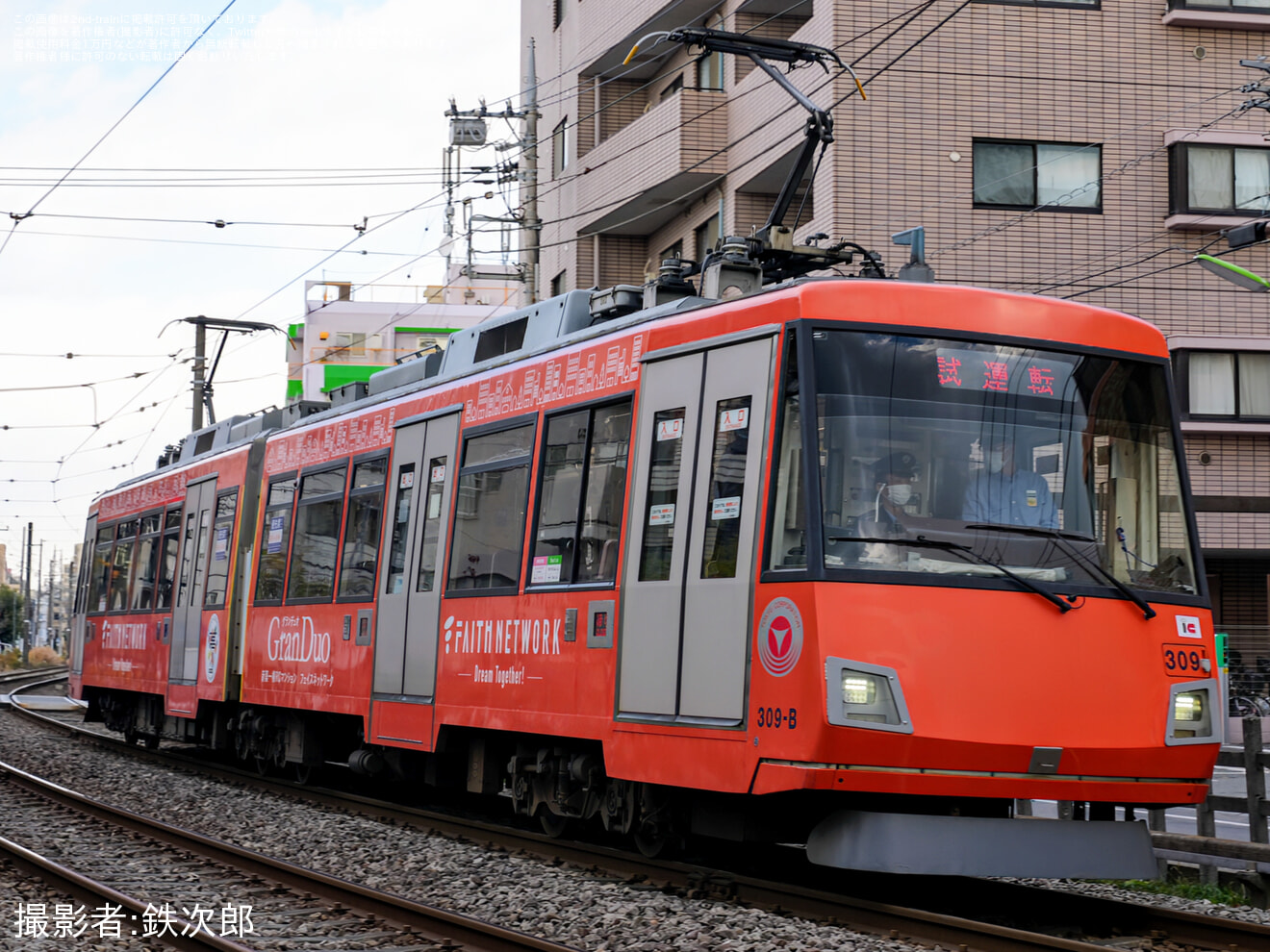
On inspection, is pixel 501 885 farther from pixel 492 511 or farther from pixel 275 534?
pixel 275 534

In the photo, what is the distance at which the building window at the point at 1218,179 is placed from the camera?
77.4 ft

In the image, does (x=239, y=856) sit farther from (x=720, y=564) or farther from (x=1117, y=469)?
(x=1117, y=469)

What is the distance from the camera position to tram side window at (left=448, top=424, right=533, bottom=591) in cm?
1088

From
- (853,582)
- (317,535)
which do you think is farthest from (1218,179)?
(853,582)

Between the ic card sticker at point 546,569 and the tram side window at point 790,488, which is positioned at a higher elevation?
the tram side window at point 790,488

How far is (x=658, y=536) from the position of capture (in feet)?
29.8

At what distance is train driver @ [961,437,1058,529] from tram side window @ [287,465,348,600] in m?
7.41

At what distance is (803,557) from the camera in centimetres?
786

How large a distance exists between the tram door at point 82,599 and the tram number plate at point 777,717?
18.2m

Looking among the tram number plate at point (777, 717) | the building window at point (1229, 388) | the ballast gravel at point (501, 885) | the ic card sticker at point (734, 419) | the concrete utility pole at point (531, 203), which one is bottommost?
the ballast gravel at point (501, 885)

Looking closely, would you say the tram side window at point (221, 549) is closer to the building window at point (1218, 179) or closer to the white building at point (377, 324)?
the building window at point (1218, 179)

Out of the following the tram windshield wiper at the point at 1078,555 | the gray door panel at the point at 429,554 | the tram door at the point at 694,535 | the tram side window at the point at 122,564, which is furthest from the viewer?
the tram side window at the point at 122,564

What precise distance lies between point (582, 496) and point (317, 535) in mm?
5320

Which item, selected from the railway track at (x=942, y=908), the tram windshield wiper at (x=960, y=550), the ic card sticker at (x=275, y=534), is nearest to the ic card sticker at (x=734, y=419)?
the tram windshield wiper at (x=960, y=550)
